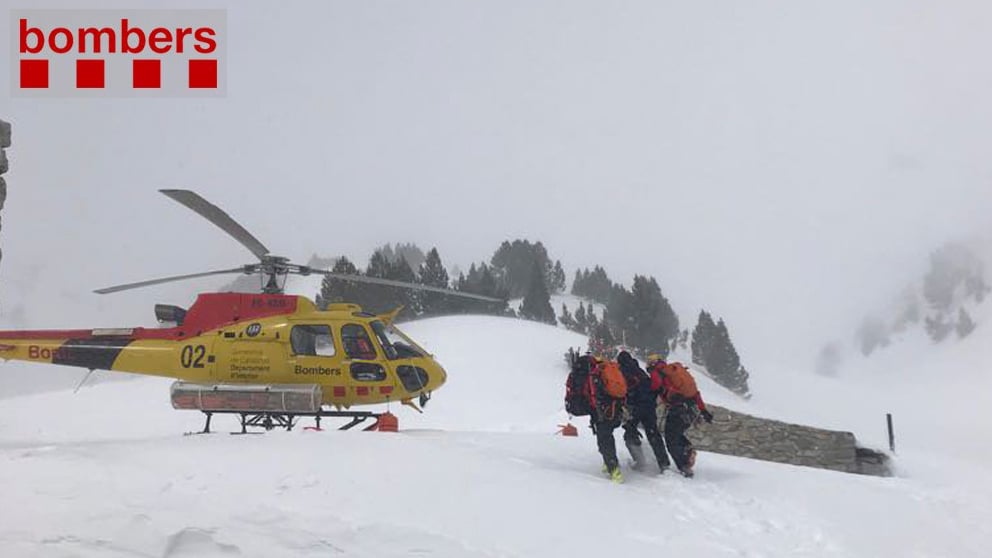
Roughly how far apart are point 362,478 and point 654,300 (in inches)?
1879

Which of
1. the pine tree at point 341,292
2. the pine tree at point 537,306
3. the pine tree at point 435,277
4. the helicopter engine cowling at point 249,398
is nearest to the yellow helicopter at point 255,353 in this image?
the helicopter engine cowling at point 249,398

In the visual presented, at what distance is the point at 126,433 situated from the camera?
19.1 metres

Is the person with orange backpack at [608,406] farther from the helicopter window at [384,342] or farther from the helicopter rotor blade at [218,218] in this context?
the helicopter rotor blade at [218,218]

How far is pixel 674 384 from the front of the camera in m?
8.65

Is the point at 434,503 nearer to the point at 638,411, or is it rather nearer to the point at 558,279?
the point at 638,411

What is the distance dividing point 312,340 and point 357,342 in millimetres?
763

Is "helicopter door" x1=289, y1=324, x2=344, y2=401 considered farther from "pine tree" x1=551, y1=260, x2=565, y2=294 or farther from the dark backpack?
"pine tree" x1=551, y1=260, x2=565, y2=294

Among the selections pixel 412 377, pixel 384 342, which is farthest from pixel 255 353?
pixel 412 377

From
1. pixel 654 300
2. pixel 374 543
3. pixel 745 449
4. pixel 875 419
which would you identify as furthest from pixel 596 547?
pixel 875 419

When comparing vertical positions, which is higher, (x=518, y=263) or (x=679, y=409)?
(x=518, y=263)

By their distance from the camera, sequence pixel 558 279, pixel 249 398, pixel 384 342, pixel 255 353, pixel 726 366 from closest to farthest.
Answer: pixel 249 398, pixel 255 353, pixel 384 342, pixel 726 366, pixel 558 279

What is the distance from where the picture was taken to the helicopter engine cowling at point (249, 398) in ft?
31.8

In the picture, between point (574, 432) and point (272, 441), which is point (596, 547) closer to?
point (272, 441)

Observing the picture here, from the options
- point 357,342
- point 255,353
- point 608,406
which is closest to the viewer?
point 608,406
